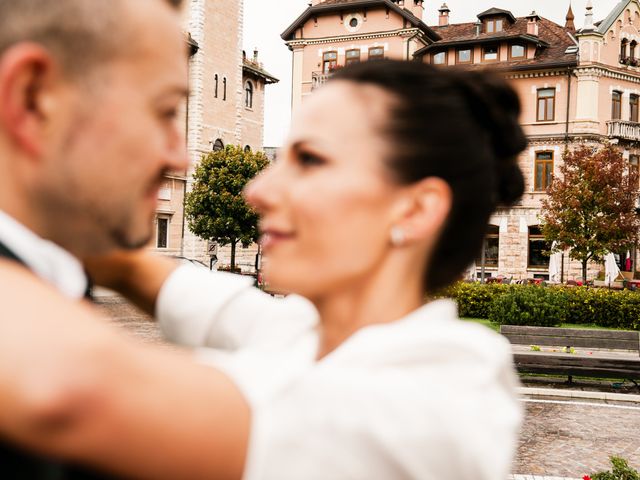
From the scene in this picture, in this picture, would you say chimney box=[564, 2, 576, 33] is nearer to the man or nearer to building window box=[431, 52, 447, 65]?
building window box=[431, 52, 447, 65]

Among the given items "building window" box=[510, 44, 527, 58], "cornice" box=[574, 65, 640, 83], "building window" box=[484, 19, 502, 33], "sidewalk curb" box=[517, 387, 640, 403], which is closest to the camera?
"sidewalk curb" box=[517, 387, 640, 403]

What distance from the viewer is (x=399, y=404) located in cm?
84

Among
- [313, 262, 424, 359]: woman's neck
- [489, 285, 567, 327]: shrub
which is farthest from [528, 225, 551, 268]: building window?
[313, 262, 424, 359]: woman's neck

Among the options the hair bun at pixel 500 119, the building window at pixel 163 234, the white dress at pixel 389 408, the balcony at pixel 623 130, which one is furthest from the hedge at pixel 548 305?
the building window at pixel 163 234

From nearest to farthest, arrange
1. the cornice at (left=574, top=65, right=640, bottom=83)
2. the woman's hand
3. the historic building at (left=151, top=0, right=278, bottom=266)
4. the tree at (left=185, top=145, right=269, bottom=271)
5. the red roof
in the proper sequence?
1. the woman's hand
2. the tree at (left=185, top=145, right=269, bottom=271)
3. the cornice at (left=574, top=65, right=640, bottom=83)
4. the red roof
5. the historic building at (left=151, top=0, right=278, bottom=266)

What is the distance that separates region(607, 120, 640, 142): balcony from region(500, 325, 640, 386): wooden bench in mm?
24167

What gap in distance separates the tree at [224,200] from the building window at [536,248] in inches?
562

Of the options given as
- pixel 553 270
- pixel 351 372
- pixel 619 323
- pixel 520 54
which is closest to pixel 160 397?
pixel 351 372

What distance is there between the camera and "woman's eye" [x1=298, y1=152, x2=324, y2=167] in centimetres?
114

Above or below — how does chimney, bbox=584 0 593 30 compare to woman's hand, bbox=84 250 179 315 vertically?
above

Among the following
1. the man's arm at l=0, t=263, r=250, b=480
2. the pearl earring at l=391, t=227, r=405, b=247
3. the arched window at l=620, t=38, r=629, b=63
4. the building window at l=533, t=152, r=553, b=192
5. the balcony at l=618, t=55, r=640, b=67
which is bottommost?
the man's arm at l=0, t=263, r=250, b=480

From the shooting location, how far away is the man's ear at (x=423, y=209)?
3.77 feet

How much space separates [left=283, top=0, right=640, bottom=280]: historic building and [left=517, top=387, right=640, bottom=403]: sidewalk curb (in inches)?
905

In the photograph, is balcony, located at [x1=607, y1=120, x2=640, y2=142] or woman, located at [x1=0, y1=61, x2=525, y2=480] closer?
woman, located at [x1=0, y1=61, x2=525, y2=480]
